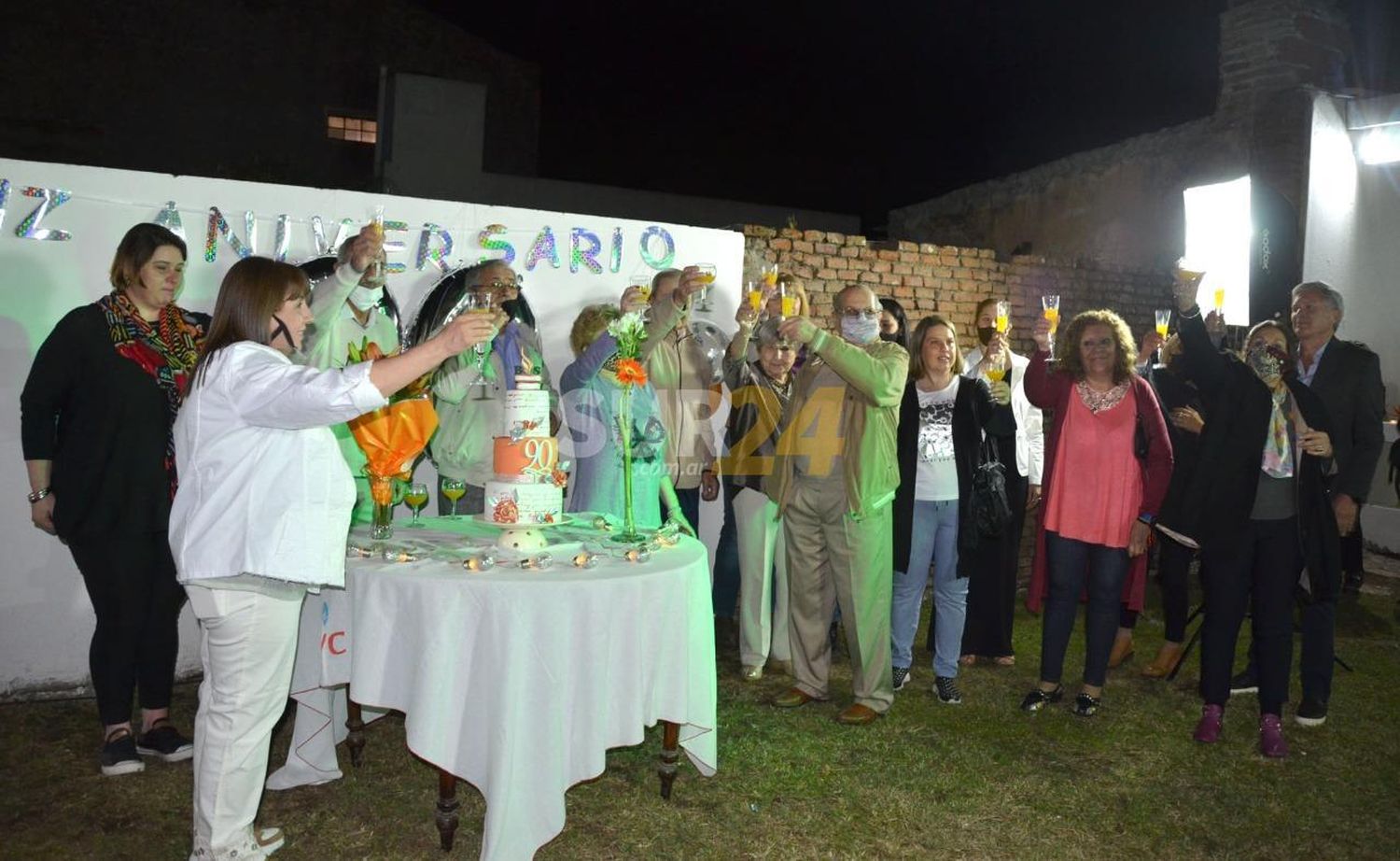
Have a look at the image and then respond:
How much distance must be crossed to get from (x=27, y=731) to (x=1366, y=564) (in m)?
9.12

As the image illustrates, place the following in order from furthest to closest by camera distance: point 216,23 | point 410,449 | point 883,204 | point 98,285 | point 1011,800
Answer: point 883,204 < point 216,23 < point 98,285 < point 1011,800 < point 410,449

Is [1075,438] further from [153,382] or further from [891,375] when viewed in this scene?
[153,382]

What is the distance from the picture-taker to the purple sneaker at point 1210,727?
3932mm

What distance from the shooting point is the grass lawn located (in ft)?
9.60

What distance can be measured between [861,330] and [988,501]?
1020 mm

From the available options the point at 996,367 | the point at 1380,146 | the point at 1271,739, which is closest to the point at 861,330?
the point at 996,367

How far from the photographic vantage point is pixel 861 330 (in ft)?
13.2

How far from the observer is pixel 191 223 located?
4.26 metres

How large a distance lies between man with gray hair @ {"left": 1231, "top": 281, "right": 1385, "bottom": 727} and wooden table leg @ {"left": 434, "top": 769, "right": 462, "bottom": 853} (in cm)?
353

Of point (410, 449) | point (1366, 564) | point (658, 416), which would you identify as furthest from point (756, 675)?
point (1366, 564)

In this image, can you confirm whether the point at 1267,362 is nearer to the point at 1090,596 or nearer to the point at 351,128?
the point at 1090,596

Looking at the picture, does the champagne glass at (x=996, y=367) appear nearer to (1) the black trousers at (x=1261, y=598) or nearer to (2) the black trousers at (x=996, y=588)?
(2) the black trousers at (x=996, y=588)

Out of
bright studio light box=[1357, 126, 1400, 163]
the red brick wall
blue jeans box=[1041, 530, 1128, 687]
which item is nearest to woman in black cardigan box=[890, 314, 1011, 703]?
blue jeans box=[1041, 530, 1128, 687]

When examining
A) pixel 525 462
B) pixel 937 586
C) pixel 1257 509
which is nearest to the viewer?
pixel 525 462
